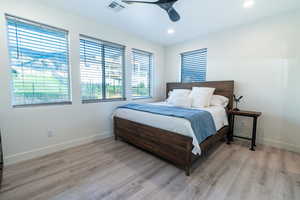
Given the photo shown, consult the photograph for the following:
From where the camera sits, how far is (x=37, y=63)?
2.23m

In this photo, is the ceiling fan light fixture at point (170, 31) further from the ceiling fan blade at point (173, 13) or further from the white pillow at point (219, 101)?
the white pillow at point (219, 101)

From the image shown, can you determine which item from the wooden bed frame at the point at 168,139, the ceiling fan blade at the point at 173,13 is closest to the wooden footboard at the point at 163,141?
the wooden bed frame at the point at 168,139

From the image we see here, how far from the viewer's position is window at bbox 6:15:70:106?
6.70 feet

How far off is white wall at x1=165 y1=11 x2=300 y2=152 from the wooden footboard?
0.86 meters

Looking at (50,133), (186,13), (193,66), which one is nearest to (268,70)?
(193,66)

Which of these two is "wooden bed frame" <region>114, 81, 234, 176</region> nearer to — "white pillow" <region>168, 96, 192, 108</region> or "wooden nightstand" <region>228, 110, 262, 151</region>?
"wooden nightstand" <region>228, 110, 262, 151</region>

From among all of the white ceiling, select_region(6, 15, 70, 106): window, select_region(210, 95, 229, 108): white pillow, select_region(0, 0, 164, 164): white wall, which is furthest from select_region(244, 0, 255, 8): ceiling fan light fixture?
select_region(6, 15, 70, 106): window

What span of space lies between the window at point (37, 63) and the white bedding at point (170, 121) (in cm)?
121

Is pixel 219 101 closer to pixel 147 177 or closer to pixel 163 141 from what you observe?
pixel 163 141

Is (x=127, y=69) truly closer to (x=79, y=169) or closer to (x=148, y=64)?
(x=148, y=64)

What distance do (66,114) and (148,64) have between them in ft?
8.56

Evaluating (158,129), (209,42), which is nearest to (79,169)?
(158,129)

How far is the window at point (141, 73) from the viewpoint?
12.3ft

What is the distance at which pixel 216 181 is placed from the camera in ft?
5.52
